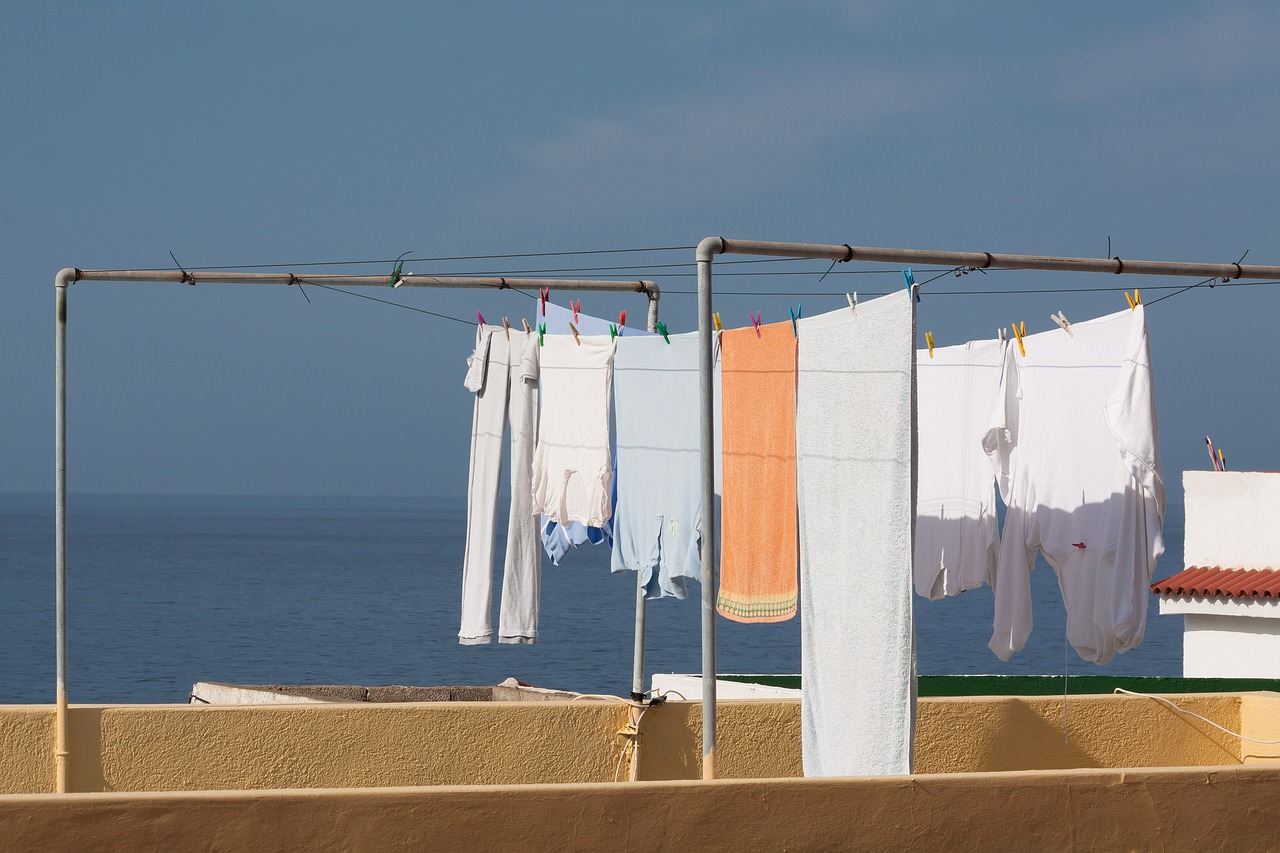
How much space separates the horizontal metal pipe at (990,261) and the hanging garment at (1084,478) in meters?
0.26

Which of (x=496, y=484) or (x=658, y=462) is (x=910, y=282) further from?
(x=496, y=484)

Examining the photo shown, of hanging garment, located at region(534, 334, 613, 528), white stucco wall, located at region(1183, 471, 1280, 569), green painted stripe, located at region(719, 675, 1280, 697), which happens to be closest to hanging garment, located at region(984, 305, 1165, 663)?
hanging garment, located at region(534, 334, 613, 528)

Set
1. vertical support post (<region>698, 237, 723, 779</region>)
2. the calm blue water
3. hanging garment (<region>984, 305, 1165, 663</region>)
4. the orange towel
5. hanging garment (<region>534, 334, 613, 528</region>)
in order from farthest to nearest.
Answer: the calm blue water < hanging garment (<region>534, 334, 613, 528</region>) < the orange towel < hanging garment (<region>984, 305, 1165, 663</region>) < vertical support post (<region>698, 237, 723, 779</region>)

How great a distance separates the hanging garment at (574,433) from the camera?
8.65 meters

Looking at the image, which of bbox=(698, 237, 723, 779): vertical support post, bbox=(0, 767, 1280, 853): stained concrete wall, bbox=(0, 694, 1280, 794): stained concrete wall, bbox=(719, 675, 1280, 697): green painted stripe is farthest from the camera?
bbox=(719, 675, 1280, 697): green painted stripe

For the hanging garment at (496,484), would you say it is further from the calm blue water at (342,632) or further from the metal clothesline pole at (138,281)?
the calm blue water at (342,632)

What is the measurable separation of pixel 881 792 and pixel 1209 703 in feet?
10.4

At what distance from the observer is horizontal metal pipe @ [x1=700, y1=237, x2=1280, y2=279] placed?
6.23 meters

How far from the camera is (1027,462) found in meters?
7.23

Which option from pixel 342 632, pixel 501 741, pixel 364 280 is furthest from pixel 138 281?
pixel 342 632

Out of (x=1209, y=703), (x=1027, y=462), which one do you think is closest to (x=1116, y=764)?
(x=1209, y=703)

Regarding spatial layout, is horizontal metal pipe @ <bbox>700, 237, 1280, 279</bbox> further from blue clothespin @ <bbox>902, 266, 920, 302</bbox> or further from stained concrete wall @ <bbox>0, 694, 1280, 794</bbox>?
stained concrete wall @ <bbox>0, 694, 1280, 794</bbox>

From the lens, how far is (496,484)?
375 inches

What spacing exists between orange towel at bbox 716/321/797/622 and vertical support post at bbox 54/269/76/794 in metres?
3.22
